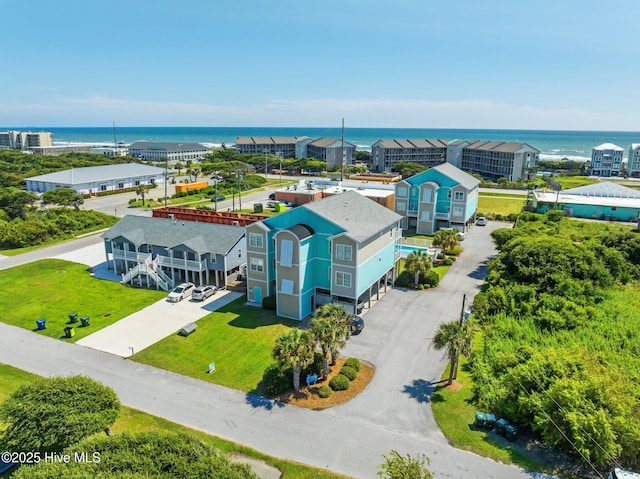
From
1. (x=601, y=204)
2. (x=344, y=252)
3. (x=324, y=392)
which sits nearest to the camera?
(x=324, y=392)

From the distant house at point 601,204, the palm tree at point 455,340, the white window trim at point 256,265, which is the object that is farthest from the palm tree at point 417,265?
the distant house at point 601,204

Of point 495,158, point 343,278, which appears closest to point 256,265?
point 343,278

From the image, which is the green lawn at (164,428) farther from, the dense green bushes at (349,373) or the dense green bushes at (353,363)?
the dense green bushes at (353,363)

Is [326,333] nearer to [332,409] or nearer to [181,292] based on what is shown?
[332,409]

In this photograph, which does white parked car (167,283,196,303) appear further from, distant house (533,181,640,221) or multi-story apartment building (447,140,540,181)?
multi-story apartment building (447,140,540,181)

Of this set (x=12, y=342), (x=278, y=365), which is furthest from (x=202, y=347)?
(x=12, y=342)

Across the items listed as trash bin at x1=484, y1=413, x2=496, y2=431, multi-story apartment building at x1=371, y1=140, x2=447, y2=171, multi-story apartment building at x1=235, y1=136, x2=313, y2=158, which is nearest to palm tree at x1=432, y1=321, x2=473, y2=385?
trash bin at x1=484, y1=413, x2=496, y2=431

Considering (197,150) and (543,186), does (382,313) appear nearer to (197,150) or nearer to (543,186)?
(543,186)
